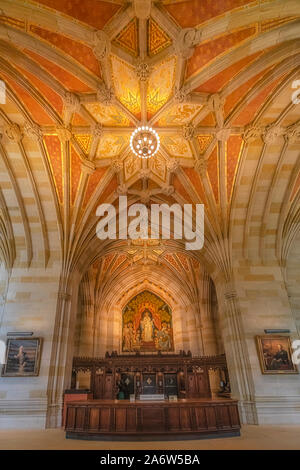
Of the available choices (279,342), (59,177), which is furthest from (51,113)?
(279,342)

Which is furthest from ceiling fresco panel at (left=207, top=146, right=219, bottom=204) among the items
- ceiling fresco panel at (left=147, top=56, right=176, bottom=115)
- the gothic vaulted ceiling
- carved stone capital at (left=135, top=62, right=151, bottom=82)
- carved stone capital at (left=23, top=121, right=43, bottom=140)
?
carved stone capital at (left=23, top=121, right=43, bottom=140)

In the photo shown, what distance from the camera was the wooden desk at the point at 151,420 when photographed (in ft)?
21.4

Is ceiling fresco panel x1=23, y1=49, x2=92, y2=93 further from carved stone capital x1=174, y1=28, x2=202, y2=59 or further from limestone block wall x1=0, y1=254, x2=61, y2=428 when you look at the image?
limestone block wall x1=0, y1=254, x2=61, y2=428

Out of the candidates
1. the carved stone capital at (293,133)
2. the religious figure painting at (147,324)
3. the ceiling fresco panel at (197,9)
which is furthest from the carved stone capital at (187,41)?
the religious figure painting at (147,324)

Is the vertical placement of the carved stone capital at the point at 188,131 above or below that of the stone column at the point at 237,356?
above

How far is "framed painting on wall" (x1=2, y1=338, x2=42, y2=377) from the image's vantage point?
29.8ft

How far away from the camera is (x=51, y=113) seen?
839 cm

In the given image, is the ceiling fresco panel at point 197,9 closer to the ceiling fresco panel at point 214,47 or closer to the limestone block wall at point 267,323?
the ceiling fresco panel at point 214,47

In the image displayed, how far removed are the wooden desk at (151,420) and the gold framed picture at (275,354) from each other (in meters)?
3.05

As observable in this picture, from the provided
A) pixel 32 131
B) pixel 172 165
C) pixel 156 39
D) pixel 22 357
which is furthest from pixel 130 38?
pixel 22 357

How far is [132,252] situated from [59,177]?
315 inches
